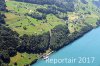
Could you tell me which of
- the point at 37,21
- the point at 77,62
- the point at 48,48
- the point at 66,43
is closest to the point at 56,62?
the point at 77,62

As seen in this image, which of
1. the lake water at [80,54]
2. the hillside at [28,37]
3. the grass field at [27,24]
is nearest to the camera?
the lake water at [80,54]

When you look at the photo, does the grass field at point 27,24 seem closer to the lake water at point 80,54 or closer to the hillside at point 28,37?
the hillside at point 28,37

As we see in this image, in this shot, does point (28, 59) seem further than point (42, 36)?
No

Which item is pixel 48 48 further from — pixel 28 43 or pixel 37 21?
pixel 37 21

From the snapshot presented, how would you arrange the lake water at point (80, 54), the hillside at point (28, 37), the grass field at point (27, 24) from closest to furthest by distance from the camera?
the lake water at point (80, 54)
the hillside at point (28, 37)
the grass field at point (27, 24)

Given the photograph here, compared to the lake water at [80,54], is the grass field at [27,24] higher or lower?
higher

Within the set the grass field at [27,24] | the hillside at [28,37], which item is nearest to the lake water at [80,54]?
the hillside at [28,37]

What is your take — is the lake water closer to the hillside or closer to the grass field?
the hillside

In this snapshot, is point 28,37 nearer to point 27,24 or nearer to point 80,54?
point 27,24
